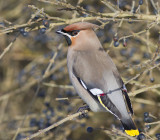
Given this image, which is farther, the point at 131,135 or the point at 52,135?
the point at 52,135

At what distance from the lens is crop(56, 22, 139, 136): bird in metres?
3.29

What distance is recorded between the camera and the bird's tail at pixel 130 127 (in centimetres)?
316

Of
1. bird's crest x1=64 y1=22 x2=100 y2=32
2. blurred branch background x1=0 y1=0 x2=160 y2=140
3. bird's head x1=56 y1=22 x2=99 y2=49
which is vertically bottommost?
blurred branch background x1=0 y1=0 x2=160 y2=140

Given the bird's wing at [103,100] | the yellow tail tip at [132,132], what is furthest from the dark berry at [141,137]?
the bird's wing at [103,100]

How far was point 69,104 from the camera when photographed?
4508mm

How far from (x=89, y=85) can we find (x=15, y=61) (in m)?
2.78

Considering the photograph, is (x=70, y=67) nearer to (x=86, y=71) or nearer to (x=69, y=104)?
(x=86, y=71)

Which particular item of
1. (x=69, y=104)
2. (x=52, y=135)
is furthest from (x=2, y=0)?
(x=52, y=135)

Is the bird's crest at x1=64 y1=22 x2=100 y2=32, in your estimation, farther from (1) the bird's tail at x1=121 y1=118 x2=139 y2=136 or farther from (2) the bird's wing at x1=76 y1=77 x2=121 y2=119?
(1) the bird's tail at x1=121 y1=118 x2=139 y2=136

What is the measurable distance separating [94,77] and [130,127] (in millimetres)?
607

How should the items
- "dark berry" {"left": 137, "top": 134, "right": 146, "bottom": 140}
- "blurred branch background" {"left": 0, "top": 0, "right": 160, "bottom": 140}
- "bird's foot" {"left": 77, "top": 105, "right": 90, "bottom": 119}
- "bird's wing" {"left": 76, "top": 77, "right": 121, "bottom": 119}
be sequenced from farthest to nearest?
1. "blurred branch background" {"left": 0, "top": 0, "right": 160, "bottom": 140}
2. "bird's foot" {"left": 77, "top": 105, "right": 90, "bottom": 119}
3. "bird's wing" {"left": 76, "top": 77, "right": 121, "bottom": 119}
4. "dark berry" {"left": 137, "top": 134, "right": 146, "bottom": 140}

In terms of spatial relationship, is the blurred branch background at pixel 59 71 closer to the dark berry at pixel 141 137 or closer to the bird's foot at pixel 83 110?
the bird's foot at pixel 83 110

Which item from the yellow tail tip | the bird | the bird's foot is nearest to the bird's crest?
the bird

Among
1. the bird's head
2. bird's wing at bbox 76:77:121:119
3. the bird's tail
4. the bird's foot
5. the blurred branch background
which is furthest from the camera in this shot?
the blurred branch background
